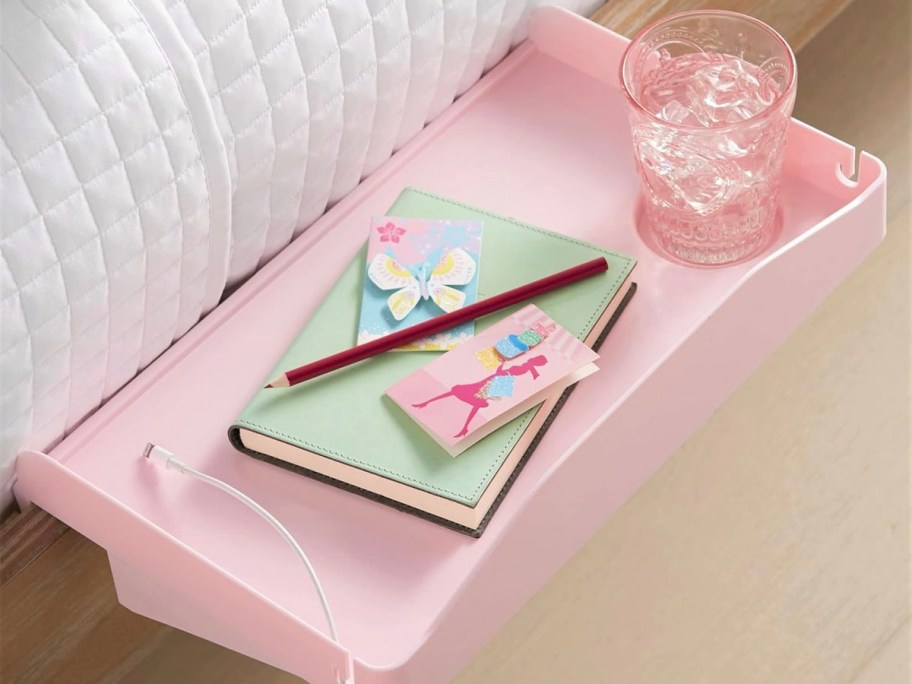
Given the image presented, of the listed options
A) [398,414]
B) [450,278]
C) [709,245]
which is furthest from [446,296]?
[709,245]

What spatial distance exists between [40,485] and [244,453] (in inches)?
6.0

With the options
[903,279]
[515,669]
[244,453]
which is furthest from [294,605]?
[903,279]

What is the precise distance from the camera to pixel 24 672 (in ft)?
3.40

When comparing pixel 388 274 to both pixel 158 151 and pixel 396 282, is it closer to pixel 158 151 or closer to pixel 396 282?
pixel 396 282

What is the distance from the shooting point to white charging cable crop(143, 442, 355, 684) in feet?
2.73

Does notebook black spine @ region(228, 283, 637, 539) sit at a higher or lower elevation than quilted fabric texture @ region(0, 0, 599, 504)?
lower

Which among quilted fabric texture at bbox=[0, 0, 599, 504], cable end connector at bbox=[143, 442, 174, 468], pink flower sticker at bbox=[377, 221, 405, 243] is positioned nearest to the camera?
quilted fabric texture at bbox=[0, 0, 599, 504]

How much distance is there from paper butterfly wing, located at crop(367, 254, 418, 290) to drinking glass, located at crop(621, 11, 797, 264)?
21 cm

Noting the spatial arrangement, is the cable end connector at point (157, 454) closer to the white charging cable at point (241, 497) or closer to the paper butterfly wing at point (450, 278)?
the white charging cable at point (241, 497)

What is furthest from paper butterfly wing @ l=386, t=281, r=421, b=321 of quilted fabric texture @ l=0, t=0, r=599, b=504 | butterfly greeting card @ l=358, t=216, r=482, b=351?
quilted fabric texture @ l=0, t=0, r=599, b=504

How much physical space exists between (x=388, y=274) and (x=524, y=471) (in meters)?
0.21

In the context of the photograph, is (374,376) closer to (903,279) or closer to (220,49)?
(220,49)

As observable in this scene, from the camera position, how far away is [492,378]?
921 mm

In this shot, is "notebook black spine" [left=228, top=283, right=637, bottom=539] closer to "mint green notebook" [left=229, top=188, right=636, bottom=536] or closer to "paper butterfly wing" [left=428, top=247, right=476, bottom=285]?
"mint green notebook" [left=229, top=188, right=636, bottom=536]
